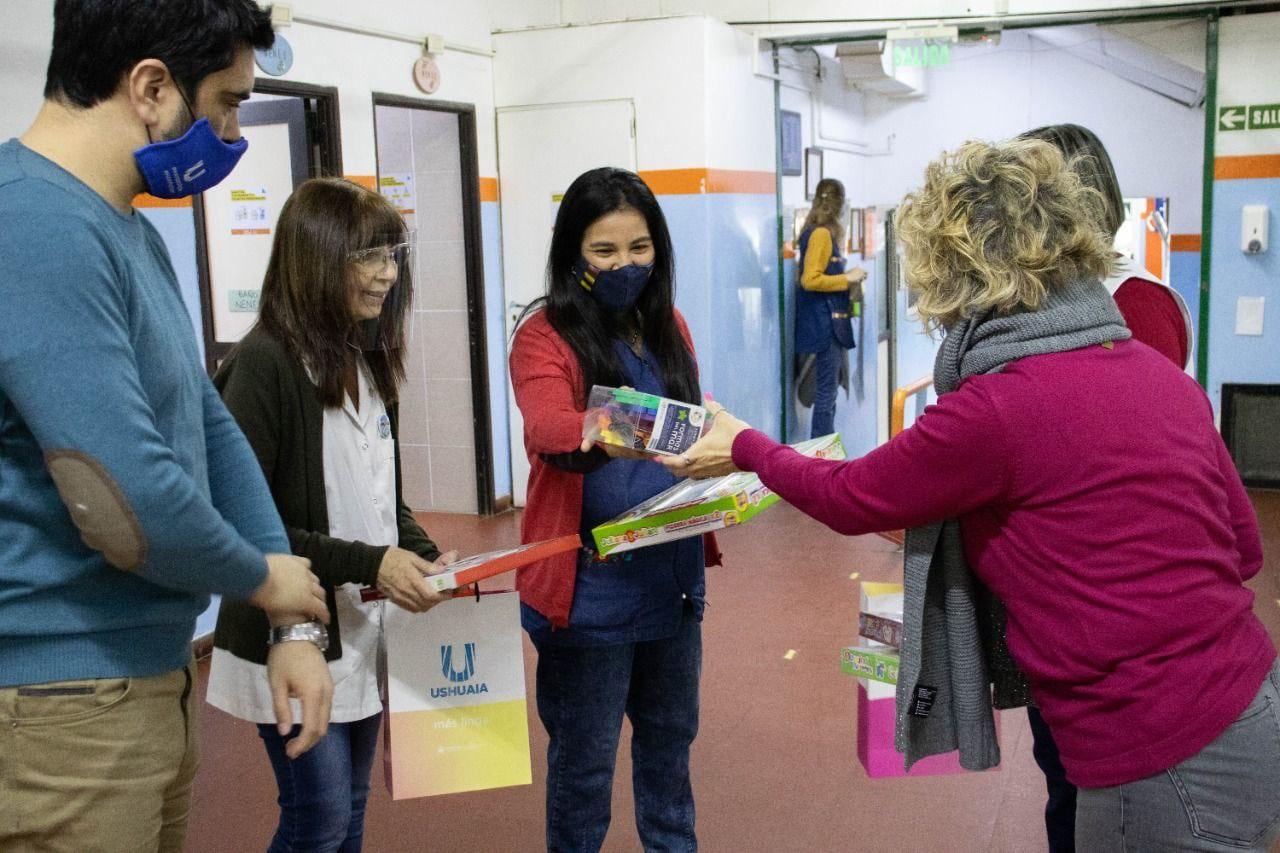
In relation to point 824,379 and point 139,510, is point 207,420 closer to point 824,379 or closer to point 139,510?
point 139,510

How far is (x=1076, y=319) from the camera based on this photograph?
1.63 meters

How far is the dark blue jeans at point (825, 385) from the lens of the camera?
287 inches

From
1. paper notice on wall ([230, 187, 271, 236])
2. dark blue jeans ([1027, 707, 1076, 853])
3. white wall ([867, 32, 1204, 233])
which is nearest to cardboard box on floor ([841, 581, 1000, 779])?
dark blue jeans ([1027, 707, 1076, 853])

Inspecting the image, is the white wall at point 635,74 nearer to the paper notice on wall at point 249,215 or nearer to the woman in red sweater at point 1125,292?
the paper notice on wall at point 249,215

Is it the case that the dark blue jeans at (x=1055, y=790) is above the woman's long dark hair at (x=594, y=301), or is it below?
below

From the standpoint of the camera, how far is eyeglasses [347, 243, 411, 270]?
1.97 m

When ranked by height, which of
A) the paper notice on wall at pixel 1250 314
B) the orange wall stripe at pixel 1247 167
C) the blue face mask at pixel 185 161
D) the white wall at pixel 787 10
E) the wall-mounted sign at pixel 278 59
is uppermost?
the white wall at pixel 787 10

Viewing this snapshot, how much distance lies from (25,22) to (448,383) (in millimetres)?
3125

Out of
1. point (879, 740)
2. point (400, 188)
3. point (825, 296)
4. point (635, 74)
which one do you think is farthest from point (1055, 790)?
point (825, 296)

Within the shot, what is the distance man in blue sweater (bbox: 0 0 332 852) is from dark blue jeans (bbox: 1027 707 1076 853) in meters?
1.57

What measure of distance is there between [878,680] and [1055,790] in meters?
0.48

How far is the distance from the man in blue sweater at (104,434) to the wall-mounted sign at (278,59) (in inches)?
137

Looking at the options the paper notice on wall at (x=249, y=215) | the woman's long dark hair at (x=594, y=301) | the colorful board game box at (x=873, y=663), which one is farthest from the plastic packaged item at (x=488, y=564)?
the paper notice on wall at (x=249, y=215)

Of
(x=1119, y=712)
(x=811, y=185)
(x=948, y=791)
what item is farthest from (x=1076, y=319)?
(x=811, y=185)
